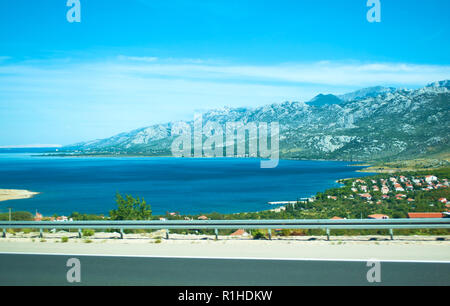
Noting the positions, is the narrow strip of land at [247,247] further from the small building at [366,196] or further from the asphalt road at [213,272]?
the small building at [366,196]

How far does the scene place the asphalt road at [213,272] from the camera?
6.90 meters

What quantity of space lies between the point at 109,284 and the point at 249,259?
322 centimetres

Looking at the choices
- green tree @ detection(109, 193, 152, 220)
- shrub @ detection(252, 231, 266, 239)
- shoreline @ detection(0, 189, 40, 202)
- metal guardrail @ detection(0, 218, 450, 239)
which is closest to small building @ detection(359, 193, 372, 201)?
green tree @ detection(109, 193, 152, 220)

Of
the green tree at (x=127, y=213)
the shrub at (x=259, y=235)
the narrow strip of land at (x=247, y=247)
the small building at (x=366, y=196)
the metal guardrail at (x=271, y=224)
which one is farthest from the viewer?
the small building at (x=366, y=196)

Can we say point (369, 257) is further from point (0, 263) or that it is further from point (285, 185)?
point (285, 185)

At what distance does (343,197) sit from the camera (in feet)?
208

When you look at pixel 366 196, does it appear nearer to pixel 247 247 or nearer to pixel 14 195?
pixel 247 247

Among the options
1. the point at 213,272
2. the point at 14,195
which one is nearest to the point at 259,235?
the point at 213,272

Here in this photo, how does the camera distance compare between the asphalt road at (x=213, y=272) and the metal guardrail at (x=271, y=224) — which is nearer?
the asphalt road at (x=213, y=272)

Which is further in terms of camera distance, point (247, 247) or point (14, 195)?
point (14, 195)

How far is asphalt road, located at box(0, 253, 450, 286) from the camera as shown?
22.6 ft

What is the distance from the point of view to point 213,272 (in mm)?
7480

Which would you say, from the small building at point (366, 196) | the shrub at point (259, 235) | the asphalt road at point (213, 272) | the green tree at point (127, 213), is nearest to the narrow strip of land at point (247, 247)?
the shrub at point (259, 235)
